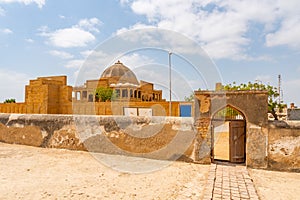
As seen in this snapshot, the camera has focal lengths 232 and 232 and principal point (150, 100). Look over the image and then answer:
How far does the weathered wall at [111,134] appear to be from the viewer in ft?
22.8

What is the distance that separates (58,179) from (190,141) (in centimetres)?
365

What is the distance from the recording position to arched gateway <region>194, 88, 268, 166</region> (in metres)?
6.19

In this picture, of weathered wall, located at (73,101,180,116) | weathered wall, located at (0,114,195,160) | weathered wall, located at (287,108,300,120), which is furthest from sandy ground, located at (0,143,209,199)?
weathered wall, located at (287,108,300,120)

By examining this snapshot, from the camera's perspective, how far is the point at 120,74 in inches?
1414

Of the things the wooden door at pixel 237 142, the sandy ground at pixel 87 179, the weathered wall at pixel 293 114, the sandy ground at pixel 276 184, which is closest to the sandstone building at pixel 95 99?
the weathered wall at pixel 293 114

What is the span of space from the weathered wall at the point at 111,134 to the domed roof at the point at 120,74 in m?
24.3

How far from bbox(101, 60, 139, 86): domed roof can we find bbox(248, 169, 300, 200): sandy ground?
28375 mm

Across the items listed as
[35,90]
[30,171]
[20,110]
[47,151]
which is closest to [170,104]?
[47,151]

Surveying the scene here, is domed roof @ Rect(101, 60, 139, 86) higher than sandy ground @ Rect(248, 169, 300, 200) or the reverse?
higher

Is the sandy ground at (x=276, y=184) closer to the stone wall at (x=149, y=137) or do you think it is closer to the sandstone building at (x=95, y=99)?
the stone wall at (x=149, y=137)

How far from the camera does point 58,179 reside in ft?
16.9

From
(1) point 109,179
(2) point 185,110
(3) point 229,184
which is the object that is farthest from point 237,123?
(2) point 185,110

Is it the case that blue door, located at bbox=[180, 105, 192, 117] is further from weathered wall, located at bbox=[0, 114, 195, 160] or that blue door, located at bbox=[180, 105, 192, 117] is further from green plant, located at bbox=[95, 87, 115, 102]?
weathered wall, located at bbox=[0, 114, 195, 160]

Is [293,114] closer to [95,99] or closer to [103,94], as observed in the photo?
[103,94]
